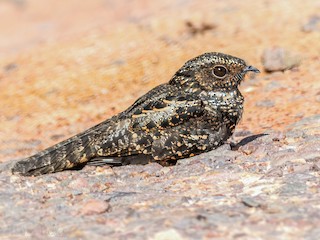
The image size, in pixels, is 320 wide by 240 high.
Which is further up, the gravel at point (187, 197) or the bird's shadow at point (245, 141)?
the bird's shadow at point (245, 141)

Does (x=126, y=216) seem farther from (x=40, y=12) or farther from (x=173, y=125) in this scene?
(x=40, y=12)

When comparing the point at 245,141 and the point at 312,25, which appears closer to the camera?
the point at 245,141

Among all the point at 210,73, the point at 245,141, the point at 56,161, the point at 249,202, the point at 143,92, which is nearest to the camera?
the point at 249,202

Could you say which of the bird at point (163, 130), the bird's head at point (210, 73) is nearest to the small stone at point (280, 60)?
the bird's head at point (210, 73)

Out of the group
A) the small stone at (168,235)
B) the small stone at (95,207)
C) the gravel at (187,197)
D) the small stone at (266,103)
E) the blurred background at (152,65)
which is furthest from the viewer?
the blurred background at (152,65)

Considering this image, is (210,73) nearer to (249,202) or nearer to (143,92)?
(249,202)

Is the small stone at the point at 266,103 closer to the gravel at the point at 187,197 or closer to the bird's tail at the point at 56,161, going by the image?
the gravel at the point at 187,197

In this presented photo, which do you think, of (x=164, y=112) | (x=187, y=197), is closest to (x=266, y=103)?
(x=164, y=112)
